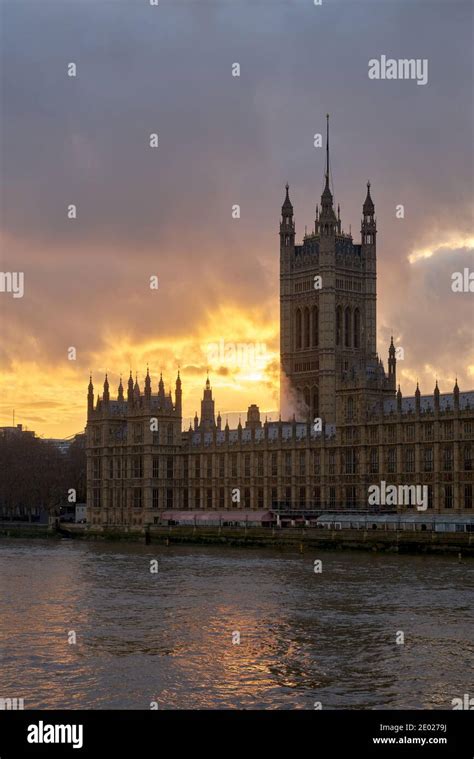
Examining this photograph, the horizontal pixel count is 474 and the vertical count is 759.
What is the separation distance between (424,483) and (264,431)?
31.2 meters

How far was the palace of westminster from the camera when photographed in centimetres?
12781

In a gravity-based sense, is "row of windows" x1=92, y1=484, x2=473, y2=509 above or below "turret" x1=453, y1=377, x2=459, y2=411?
below

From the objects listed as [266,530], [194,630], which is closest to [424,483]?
[266,530]

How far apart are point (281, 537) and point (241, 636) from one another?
68.2 metres

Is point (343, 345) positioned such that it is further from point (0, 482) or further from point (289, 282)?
point (0, 482)

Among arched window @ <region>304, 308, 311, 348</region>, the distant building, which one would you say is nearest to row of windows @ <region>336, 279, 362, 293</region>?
arched window @ <region>304, 308, 311, 348</region>

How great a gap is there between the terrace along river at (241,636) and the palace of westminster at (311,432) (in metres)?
30.8

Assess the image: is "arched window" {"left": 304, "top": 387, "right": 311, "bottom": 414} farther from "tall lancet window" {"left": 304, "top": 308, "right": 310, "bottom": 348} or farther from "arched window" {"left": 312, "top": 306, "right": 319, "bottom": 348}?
"tall lancet window" {"left": 304, "top": 308, "right": 310, "bottom": 348}

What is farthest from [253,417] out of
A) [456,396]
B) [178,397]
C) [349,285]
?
[456,396]

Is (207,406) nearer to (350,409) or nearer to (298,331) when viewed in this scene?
(298,331)

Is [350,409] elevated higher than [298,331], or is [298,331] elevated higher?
[298,331]

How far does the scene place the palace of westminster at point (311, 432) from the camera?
128 m

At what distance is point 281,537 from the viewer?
126438mm

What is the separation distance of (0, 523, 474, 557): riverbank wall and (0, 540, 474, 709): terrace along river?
938cm
